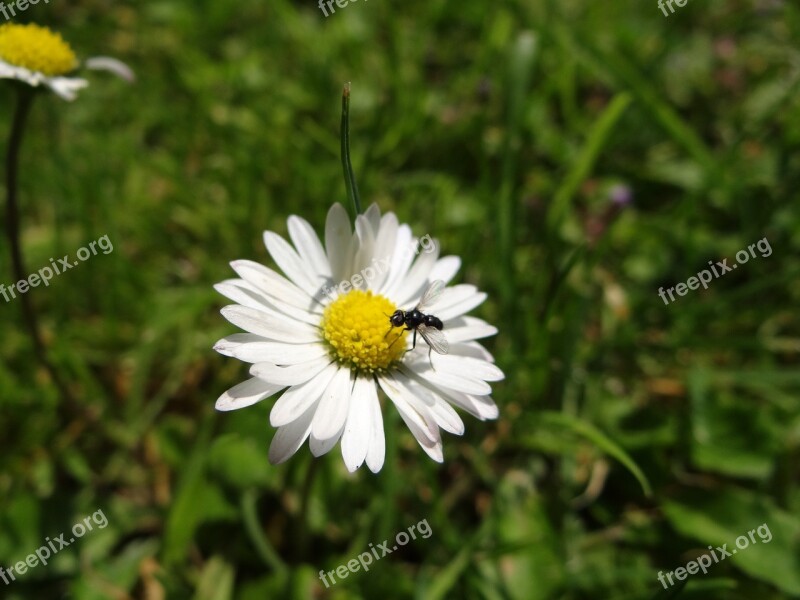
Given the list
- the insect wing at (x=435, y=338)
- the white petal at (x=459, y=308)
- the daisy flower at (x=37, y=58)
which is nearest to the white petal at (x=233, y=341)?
the insect wing at (x=435, y=338)

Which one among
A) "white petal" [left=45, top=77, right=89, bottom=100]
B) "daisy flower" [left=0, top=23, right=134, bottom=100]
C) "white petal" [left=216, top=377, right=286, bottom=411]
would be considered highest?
"daisy flower" [left=0, top=23, right=134, bottom=100]

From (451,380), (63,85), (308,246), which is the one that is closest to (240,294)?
(308,246)

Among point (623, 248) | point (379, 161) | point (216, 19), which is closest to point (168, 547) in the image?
point (379, 161)

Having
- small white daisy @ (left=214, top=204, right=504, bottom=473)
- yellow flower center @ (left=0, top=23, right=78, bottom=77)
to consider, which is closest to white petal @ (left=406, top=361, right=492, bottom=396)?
small white daisy @ (left=214, top=204, right=504, bottom=473)

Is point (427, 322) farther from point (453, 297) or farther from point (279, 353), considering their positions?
point (279, 353)

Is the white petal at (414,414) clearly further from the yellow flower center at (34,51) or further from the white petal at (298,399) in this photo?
the yellow flower center at (34,51)

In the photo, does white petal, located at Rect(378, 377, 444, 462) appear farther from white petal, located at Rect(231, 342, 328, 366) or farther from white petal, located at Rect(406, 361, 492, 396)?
white petal, located at Rect(231, 342, 328, 366)
